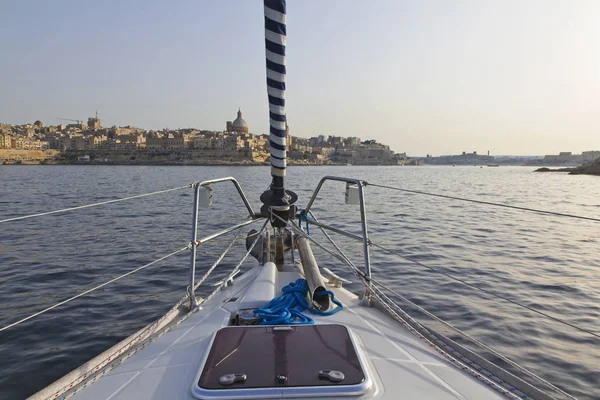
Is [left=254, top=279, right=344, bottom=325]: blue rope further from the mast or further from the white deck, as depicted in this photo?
the mast

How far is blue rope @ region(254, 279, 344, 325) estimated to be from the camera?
2.91 metres

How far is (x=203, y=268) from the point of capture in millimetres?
8602

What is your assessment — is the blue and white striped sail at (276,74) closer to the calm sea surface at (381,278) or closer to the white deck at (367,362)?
the white deck at (367,362)

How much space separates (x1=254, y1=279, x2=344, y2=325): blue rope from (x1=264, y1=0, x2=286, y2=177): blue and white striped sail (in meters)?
1.87

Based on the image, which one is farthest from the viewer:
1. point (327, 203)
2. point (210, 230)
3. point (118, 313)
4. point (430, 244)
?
point (327, 203)

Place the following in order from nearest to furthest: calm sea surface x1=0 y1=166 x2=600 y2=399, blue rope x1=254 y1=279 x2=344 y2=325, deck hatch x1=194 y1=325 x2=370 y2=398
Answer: deck hatch x1=194 y1=325 x2=370 y2=398 → blue rope x1=254 y1=279 x2=344 y2=325 → calm sea surface x1=0 y1=166 x2=600 y2=399

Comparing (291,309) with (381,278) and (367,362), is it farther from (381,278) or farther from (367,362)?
(381,278)

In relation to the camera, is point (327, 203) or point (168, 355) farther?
point (327, 203)

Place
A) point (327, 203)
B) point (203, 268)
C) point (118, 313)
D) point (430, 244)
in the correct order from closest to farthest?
point (118, 313) → point (203, 268) → point (430, 244) → point (327, 203)

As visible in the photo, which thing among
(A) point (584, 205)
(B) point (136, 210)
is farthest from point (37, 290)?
(A) point (584, 205)

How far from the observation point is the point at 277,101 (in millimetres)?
4691

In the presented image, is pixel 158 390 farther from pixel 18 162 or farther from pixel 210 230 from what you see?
pixel 18 162

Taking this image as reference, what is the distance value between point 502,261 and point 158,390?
8.81 meters

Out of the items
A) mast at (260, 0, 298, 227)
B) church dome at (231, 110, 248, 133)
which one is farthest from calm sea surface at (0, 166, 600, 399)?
church dome at (231, 110, 248, 133)
